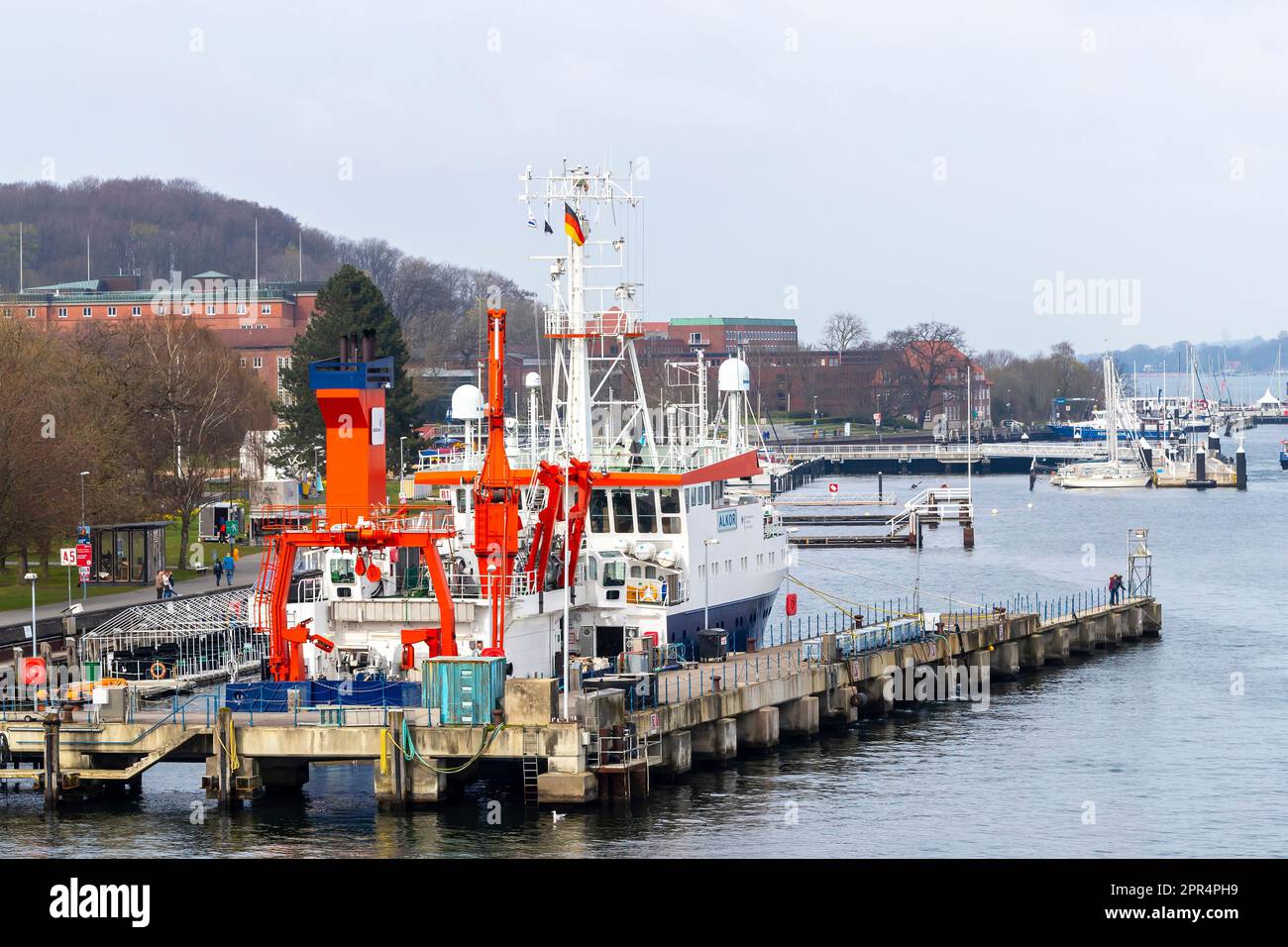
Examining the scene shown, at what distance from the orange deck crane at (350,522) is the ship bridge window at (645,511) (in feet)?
22.2

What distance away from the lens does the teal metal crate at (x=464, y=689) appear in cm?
4116

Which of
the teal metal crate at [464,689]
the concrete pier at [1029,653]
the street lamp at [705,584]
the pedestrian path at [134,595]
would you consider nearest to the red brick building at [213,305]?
the pedestrian path at [134,595]

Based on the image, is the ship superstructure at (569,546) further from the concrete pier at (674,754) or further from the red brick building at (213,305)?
the red brick building at (213,305)

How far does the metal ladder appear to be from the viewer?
4103 centimetres

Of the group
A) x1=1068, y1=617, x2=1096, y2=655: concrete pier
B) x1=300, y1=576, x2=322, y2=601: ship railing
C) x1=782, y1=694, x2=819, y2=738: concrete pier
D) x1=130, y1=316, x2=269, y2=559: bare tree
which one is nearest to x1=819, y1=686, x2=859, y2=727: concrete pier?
x1=782, y1=694, x2=819, y2=738: concrete pier

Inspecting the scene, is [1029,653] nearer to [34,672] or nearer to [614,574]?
[614,574]

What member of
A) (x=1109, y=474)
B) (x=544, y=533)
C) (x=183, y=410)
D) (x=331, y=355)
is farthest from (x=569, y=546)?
(x=1109, y=474)

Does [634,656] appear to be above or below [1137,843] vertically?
above

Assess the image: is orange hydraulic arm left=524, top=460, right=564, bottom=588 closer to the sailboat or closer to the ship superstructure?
the ship superstructure

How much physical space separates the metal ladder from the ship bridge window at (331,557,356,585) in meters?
9.10

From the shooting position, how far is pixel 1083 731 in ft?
180
